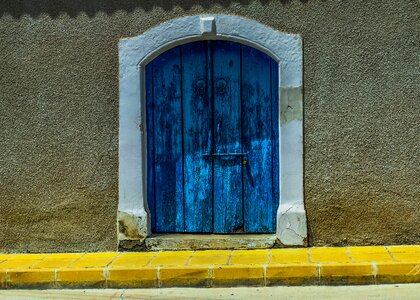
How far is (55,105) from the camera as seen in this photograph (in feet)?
22.2

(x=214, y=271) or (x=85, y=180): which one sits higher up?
(x=85, y=180)

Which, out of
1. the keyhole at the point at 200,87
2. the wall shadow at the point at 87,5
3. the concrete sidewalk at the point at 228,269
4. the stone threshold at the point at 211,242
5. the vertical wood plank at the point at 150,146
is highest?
the wall shadow at the point at 87,5

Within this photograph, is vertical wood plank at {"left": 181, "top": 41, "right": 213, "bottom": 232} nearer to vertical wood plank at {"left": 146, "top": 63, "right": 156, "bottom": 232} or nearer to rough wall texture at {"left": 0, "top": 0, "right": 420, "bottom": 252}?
vertical wood plank at {"left": 146, "top": 63, "right": 156, "bottom": 232}

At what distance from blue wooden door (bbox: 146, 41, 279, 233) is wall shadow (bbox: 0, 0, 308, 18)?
1.42 ft

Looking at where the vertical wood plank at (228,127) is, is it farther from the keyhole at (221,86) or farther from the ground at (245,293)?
the ground at (245,293)

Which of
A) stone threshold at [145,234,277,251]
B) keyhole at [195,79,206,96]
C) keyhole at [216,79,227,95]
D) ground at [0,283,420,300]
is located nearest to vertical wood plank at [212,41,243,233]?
keyhole at [216,79,227,95]

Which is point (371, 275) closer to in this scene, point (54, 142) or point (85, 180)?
point (85, 180)

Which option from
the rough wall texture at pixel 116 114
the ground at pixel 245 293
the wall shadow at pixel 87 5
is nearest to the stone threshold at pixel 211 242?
the rough wall texture at pixel 116 114

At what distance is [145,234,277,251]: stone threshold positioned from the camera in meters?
6.50

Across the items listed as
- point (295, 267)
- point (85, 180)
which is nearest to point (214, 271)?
point (295, 267)

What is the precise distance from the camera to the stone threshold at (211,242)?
21.3 ft

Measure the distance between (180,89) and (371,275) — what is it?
2692mm

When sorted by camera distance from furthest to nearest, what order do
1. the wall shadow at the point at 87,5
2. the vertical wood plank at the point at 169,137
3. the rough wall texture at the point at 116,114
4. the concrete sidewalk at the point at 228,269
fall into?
the vertical wood plank at the point at 169,137
the wall shadow at the point at 87,5
the rough wall texture at the point at 116,114
the concrete sidewalk at the point at 228,269

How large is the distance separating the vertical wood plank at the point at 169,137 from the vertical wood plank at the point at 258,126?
2.29 feet
